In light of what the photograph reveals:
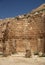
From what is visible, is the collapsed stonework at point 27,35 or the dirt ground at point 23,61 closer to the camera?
the dirt ground at point 23,61

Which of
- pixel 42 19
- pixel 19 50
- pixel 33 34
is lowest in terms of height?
pixel 19 50

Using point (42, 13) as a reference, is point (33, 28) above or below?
below

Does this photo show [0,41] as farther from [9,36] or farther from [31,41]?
[31,41]

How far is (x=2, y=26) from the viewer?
5481 cm

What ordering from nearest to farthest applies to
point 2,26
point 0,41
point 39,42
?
point 39,42, point 0,41, point 2,26

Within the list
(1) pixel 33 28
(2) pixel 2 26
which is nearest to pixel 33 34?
(1) pixel 33 28

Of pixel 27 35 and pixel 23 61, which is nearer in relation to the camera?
pixel 23 61

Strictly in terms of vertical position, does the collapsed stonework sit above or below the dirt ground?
above

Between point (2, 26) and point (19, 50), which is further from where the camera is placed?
point (2, 26)

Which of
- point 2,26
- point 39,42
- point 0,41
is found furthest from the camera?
point 2,26

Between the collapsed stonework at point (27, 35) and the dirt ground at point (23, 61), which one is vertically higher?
the collapsed stonework at point (27, 35)

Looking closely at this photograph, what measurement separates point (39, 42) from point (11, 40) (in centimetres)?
504

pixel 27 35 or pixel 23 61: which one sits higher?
pixel 27 35

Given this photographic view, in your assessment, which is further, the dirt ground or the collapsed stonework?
the collapsed stonework
